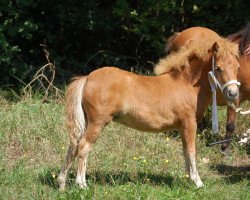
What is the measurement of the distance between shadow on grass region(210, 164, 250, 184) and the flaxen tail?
1959mm

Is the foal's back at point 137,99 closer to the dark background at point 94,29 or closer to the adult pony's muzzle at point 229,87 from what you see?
the adult pony's muzzle at point 229,87

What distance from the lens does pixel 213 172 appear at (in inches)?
256

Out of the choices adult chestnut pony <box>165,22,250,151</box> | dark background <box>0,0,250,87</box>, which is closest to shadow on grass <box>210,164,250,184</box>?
→ adult chestnut pony <box>165,22,250,151</box>

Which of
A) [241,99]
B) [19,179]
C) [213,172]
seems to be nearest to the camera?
[19,179]

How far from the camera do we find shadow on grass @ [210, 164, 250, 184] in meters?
6.26

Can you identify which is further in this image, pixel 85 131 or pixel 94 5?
pixel 94 5

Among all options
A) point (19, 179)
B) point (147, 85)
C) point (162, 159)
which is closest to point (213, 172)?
point (162, 159)

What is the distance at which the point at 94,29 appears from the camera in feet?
33.3

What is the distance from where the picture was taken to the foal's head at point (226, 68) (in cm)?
523

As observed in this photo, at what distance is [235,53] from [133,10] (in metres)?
4.74

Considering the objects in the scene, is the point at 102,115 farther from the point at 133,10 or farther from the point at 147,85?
the point at 133,10

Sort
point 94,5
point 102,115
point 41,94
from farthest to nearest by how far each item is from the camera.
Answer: point 94,5 → point 41,94 → point 102,115

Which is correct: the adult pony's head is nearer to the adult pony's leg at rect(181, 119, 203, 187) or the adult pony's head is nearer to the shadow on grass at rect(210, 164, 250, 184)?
the adult pony's leg at rect(181, 119, 203, 187)

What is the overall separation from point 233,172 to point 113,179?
5.35ft
